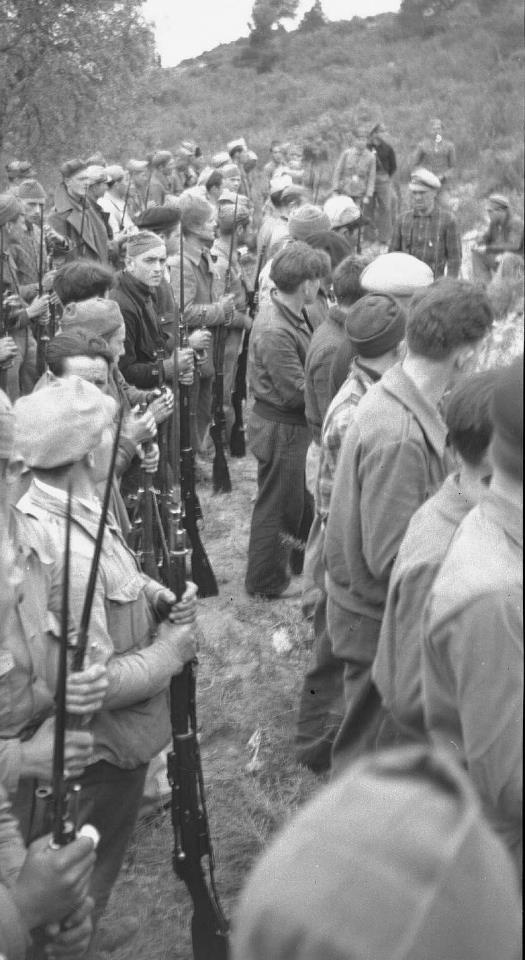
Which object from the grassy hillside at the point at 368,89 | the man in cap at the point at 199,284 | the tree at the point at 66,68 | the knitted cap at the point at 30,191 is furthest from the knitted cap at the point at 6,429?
the grassy hillside at the point at 368,89

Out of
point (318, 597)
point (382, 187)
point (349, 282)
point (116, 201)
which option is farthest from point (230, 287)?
point (382, 187)

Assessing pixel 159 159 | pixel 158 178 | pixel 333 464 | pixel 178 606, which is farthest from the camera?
pixel 158 178

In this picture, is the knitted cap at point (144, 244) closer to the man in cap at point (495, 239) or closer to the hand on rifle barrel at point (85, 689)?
the hand on rifle barrel at point (85, 689)

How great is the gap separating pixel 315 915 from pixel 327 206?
375 inches

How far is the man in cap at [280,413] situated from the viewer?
226 inches

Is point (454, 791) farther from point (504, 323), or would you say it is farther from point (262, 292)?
point (504, 323)

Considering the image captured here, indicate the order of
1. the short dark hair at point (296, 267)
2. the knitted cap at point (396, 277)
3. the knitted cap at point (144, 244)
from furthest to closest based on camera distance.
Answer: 1. the knitted cap at point (144, 244)
2. the short dark hair at point (296, 267)
3. the knitted cap at point (396, 277)

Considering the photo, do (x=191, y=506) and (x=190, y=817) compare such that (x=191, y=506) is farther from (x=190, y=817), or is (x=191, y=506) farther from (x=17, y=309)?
(x=190, y=817)

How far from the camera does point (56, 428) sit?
2846 millimetres

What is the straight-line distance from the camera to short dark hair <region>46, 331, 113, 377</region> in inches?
170

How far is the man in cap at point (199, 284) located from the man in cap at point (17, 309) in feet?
3.30

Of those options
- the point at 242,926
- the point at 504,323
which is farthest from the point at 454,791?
the point at 504,323

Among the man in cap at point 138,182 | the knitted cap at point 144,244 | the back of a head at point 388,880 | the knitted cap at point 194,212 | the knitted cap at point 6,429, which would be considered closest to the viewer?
the back of a head at point 388,880

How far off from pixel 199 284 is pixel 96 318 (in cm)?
311
